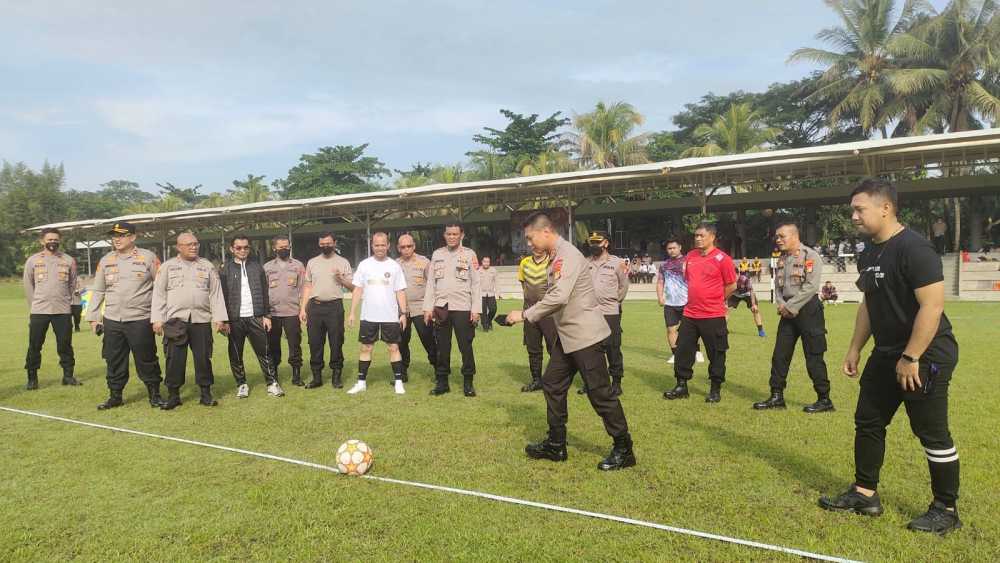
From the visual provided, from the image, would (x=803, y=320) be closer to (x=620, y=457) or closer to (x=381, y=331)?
(x=620, y=457)

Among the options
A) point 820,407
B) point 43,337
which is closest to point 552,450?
point 820,407

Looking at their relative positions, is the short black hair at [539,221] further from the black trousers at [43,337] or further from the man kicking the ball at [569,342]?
the black trousers at [43,337]

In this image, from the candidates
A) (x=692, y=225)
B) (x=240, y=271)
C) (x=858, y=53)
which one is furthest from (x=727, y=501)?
(x=858, y=53)

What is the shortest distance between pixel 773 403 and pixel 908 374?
10.1ft

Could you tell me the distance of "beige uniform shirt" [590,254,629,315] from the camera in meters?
7.11

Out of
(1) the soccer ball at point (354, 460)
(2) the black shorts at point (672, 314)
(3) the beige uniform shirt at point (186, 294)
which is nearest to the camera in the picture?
(1) the soccer ball at point (354, 460)

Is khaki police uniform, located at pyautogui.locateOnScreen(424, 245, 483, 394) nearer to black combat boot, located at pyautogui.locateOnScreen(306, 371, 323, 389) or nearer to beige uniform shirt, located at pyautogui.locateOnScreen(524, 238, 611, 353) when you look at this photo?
black combat boot, located at pyautogui.locateOnScreen(306, 371, 323, 389)

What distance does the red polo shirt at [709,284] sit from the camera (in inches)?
259

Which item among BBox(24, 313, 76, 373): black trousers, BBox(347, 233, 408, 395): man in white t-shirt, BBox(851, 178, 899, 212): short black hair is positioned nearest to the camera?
BBox(851, 178, 899, 212): short black hair

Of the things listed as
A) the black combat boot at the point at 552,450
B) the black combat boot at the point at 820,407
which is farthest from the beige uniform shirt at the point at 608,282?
the black combat boot at the point at 552,450

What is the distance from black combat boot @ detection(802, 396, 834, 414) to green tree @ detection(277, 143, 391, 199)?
48.9m

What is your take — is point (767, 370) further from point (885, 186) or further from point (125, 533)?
point (125, 533)

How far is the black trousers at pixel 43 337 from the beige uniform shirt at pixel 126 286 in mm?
1792

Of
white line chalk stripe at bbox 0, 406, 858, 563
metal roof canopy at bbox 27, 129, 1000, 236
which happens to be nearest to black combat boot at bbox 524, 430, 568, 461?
white line chalk stripe at bbox 0, 406, 858, 563
